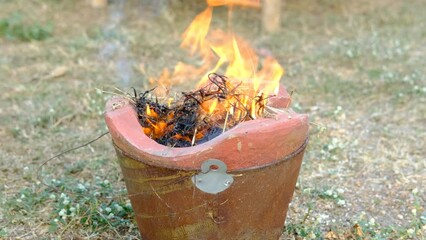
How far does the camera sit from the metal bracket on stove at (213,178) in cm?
223

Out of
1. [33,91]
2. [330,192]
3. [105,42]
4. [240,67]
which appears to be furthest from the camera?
[105,42]

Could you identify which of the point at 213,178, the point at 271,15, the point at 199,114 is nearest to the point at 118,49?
the point at 271,15

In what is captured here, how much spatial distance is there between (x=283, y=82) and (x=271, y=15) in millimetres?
1140

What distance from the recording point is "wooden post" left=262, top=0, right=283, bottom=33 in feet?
19.4

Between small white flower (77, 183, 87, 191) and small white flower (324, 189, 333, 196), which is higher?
small white flower (324, 189, 333, 196)

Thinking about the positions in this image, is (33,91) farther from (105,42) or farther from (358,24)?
(358,24)

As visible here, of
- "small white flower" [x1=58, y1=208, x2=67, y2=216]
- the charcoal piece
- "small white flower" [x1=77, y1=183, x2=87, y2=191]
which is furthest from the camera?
"small white flower" [x1=77, y1=183, x2=87, y2=191]

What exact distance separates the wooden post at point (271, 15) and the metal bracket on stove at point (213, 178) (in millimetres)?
3859

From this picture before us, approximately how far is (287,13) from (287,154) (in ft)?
14.3

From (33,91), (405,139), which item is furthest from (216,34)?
(405,139)

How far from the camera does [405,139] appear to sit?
4070mm

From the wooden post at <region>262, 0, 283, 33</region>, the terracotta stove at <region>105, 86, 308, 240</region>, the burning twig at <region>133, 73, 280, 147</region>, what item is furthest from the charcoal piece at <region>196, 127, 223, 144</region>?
the wooden post at <region>262, 0, 283, 33</region>

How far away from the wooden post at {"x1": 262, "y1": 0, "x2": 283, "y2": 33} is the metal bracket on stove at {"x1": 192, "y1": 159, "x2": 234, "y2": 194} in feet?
12.7

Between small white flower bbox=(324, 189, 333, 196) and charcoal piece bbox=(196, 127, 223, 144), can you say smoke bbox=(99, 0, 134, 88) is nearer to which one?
small white flower bbox=(324, 189, 333, 196)
